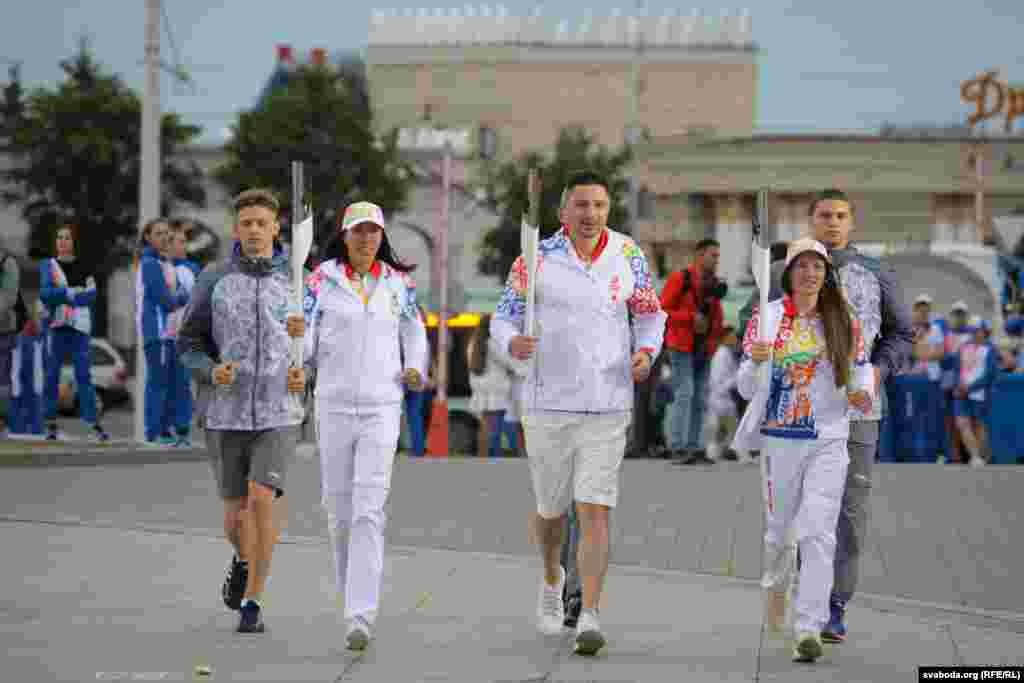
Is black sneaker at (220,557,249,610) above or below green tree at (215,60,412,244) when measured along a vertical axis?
below

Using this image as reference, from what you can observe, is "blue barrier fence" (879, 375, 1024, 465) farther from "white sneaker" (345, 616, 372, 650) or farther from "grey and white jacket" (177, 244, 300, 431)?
"white sneaker" (345, 616, 372, 650)

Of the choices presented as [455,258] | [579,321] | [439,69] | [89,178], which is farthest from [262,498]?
[439,69]

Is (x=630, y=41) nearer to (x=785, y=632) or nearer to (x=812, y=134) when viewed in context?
(x=812, y=134)

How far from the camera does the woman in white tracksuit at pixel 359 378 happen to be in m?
9.25

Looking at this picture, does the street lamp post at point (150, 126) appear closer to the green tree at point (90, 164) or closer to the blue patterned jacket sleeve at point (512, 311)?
the blue patterned jacket sleeve at point (512, 311)

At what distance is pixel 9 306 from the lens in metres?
17.2

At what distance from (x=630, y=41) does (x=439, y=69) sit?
9497 millimetres

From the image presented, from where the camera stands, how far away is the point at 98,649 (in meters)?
8.97

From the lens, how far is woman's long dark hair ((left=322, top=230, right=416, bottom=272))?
955 cm

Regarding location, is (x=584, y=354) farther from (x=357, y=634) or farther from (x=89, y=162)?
(x=89, y=162)

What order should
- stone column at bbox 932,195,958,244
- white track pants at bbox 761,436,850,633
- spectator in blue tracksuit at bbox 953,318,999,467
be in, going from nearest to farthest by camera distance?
1. white track pants at bbox 761,436,850,633
2. spectator in blue tracksuit at bbox 953,318,999,467
3. stone column at bbox 932,195,958,244

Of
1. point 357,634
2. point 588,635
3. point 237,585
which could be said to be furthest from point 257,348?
point 588,635

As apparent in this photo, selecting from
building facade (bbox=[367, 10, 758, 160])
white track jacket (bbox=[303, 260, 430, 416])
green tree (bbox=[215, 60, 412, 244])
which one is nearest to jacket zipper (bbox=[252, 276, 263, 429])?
white track jacket (bbox=[303, 260, 430, 416])

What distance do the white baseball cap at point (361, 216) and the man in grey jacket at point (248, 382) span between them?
40cm
